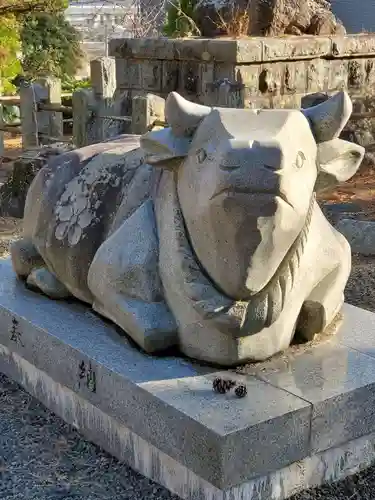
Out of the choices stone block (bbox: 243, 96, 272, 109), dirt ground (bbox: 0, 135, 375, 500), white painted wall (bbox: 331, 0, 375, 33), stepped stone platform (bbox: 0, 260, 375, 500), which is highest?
white painted wall (bbox: 331, 0, 375, 33)

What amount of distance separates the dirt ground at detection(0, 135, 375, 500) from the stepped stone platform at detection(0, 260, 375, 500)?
0.04m

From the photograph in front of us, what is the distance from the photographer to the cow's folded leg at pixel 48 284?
3.77 metres

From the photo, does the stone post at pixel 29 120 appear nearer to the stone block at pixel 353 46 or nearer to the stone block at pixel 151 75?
the stone block at pixel 151 75

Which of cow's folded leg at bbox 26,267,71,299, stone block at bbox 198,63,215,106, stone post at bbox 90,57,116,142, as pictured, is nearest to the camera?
cow's folded leg at bbox 26,267,71,299

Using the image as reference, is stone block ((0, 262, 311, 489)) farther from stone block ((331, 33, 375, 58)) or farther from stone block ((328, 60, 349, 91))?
stone block ((331, 33, 375, 58))

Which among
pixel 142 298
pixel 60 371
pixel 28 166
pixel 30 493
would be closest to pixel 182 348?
pixel 142 298

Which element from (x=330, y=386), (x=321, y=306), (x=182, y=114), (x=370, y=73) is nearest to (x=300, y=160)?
(x=182, y=114)

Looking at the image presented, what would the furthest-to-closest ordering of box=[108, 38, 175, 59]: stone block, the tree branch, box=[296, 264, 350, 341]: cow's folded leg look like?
1. the tree branch
2. box=[108, 38, 175, 59]: stone block
3. box=[296, 264, 350, 341]: cow's folded leg

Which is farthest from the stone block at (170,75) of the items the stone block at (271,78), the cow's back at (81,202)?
the cow's back at (81,202)

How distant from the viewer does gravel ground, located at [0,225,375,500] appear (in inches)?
112

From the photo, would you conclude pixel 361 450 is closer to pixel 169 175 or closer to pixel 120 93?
pixel 169 175

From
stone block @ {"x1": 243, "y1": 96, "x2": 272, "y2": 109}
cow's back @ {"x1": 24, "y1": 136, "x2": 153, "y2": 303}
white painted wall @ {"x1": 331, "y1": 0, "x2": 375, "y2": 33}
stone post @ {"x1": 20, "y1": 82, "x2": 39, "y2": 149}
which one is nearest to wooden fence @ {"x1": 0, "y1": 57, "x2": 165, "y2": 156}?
stone post @ {"x1": 20, "y1": 82, "x2": 39, "y2": 149}

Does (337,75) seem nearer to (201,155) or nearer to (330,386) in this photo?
(201,155)

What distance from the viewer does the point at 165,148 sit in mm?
2943
